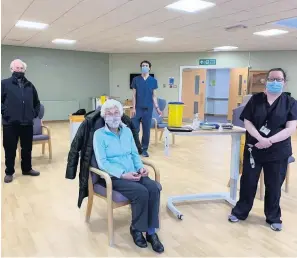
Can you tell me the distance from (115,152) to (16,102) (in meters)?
1.78

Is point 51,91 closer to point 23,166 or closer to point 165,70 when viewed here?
point 165,70

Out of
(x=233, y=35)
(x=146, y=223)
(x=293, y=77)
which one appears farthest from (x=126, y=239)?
(x=293, y=77)

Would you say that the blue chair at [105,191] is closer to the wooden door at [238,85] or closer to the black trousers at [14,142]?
the black trousers at [14,142]

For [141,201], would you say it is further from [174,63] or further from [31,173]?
[174,63]

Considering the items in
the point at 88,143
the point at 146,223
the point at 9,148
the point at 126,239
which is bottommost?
the point at 126,239

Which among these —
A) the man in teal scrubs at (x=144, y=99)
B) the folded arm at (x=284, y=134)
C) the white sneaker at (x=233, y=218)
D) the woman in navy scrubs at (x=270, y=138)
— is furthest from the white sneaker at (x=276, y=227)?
the man in teal scrubs at (x=144, y=99)

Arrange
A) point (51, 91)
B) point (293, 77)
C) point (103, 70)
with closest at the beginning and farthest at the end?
1. point (293, 77)
2. point (51, 91)
3. point (103, 70)

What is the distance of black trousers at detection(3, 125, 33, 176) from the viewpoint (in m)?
3.71

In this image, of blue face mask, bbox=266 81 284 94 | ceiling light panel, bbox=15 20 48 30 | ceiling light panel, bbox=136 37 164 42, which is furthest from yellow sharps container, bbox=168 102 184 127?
ceiling light panel, bbox=136 37 164 42

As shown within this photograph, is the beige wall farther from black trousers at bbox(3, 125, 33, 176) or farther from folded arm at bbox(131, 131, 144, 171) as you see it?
folded arm at bbox(131, 131, 144, 171)

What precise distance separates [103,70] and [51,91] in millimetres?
1930

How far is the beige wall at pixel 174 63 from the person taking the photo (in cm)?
893

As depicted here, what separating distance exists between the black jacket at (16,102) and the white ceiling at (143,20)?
1.39m

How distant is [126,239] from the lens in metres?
2.49
